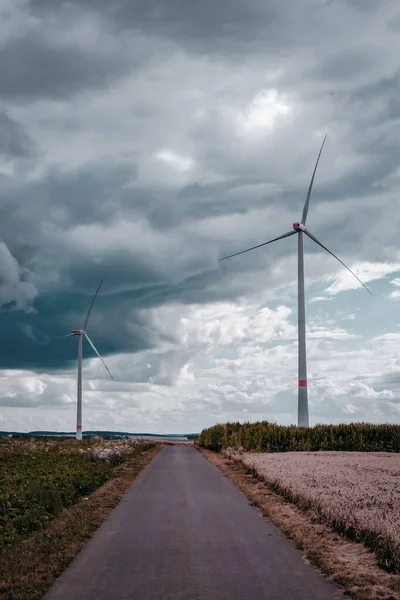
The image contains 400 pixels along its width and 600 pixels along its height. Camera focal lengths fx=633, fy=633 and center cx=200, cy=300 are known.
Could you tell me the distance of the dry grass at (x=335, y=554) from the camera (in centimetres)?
1073

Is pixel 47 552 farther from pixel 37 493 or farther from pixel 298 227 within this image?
pixel 298 227

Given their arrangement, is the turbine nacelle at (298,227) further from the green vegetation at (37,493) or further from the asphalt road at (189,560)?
the asphalt road at (189,560)

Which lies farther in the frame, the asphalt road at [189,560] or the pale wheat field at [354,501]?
the pale wheat field at [354,501]

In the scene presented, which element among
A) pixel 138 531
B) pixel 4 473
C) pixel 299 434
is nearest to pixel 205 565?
pixel 138 531

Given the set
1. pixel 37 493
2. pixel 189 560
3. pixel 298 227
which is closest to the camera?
pixel 189 560

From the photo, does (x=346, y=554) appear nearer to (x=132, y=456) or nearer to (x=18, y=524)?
(x=18, y=524)

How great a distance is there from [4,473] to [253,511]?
50.4 feet

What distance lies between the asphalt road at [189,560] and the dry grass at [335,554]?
0.97 feet

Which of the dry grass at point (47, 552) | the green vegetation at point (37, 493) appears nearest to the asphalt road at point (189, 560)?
the dry grass at point (47, 552)

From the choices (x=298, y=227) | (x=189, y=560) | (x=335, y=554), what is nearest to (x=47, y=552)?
(x=189, y=560)

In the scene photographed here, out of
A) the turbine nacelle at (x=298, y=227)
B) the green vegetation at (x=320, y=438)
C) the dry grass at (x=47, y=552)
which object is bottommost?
the green vegetation at (x=320, y=438)

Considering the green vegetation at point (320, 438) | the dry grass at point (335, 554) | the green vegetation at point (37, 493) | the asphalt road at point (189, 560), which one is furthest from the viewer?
Answer: the green vegetation at point (320, 438)

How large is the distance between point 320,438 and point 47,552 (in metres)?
54.3

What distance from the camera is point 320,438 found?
64750 mm
